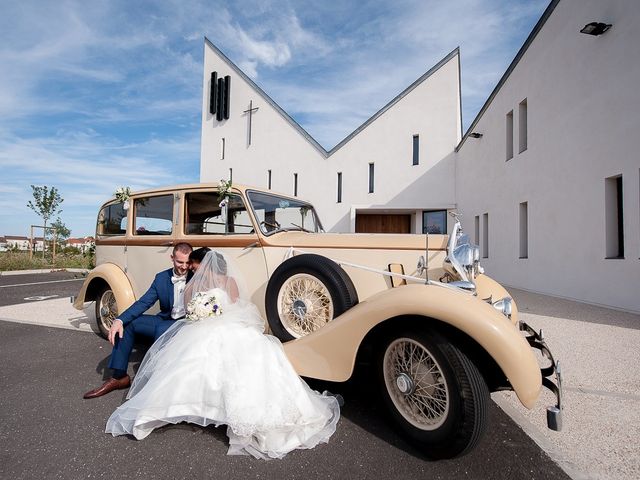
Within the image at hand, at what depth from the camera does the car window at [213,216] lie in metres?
3.82

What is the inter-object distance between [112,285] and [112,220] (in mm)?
1161

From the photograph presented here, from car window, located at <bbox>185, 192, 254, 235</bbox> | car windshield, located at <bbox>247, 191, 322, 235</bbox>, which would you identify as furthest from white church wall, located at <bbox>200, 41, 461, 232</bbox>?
car window, located at <bbox>185, 192, 254, 235</bbox>

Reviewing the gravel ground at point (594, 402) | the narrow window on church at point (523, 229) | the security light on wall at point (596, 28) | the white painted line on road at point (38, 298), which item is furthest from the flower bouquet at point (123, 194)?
the narrow window on church at point (523, 229)

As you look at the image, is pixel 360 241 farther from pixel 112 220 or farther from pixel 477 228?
pixel 477 228

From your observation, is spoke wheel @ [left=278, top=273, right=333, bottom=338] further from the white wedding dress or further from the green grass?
the green grass

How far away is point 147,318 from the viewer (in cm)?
351

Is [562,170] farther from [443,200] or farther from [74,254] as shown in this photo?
[74,254]

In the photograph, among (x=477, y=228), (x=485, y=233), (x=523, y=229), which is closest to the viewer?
(x=523, y=229)

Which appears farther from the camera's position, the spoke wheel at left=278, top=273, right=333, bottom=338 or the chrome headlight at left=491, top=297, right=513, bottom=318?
the spoke wheel at left=278, top=273, right=333, bottom=338

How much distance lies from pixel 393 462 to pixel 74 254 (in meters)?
27.1

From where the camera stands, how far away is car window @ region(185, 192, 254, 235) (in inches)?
150

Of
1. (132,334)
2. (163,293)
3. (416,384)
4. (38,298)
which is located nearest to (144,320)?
(132,334)

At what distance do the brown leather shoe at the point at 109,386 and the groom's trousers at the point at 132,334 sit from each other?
97 millimetres

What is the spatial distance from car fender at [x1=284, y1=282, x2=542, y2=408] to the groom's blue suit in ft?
4.76
